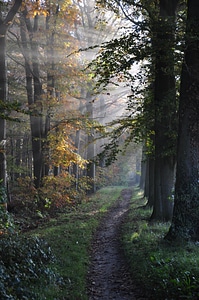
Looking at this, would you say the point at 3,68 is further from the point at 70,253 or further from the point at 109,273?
the point at 109,273

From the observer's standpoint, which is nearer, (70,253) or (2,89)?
(70,253)

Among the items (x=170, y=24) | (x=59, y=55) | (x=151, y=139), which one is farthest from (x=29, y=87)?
(x=170, y=24)

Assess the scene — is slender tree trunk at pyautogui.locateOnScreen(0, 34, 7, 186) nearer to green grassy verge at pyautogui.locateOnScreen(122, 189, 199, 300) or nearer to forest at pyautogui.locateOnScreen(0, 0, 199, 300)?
forest at pyautogui.locateOnScreen(0, 0, 199, 300)

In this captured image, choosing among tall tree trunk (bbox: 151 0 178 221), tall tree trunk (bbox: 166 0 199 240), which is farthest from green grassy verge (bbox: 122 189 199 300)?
tall tree trunk (bbox: 151 0 178 221)

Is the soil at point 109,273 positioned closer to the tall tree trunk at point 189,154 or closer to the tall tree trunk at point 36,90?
the tall tree trunk at point 189,154

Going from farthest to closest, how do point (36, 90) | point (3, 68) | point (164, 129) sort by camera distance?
point (36, 90) < point (3, 68) < point (164, 129)

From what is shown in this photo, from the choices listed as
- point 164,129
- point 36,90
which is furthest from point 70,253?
point 36,90

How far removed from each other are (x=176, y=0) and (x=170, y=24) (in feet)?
11.7

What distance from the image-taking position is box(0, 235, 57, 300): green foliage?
5379 millimetres

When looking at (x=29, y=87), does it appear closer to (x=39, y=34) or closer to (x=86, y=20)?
(x=39, y=34)

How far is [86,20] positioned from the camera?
98.6 ft

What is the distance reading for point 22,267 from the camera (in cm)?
654

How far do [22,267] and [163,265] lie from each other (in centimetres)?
306

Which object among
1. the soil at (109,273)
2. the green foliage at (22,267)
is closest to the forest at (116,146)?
the green foliage at (22,267)
